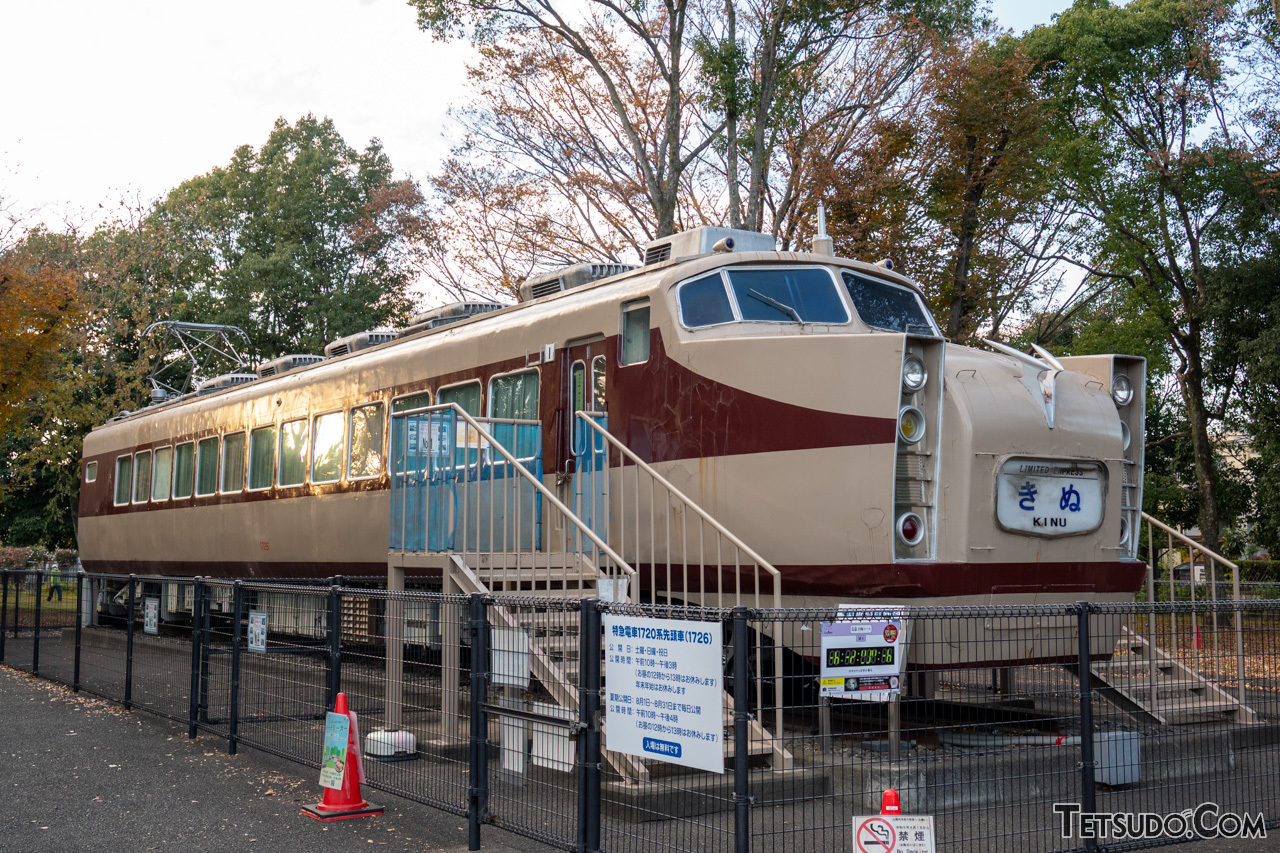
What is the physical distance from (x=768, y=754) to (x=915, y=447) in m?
2.32

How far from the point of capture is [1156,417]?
3466 centimetres

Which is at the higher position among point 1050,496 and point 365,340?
point 365,340

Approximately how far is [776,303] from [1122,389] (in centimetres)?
285

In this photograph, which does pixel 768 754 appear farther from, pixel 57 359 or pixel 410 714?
pixel 57 359

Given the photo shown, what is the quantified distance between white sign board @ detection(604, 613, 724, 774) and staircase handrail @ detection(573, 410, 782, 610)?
176 centimetres

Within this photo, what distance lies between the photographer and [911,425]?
25.6ft

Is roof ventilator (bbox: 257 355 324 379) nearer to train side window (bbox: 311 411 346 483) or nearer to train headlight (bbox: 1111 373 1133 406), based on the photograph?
train side window (bbox: 311 411 346 483)

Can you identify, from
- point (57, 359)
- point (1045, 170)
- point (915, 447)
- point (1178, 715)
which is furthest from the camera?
point (1045, 170)

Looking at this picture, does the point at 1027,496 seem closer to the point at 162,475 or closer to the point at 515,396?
the point at 515,396

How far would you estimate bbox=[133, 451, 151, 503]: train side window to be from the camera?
19172 mm

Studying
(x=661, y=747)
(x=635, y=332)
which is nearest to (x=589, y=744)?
(x=661, y=747)

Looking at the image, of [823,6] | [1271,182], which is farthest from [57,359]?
[1271,182]

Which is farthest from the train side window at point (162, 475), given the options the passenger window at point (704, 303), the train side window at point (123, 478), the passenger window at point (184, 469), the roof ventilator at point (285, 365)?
the passenger window at point (704, 303)

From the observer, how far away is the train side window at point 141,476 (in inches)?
755
